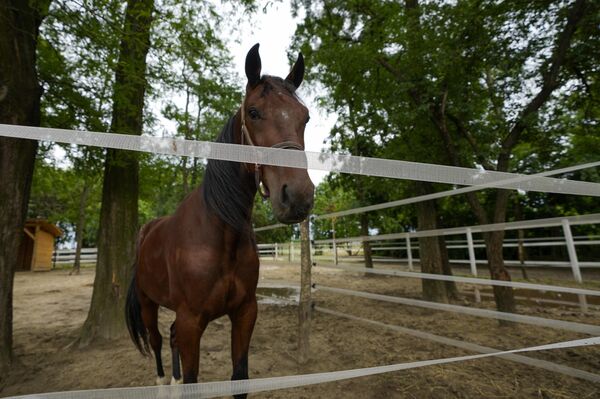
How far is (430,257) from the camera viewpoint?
5.79 metres

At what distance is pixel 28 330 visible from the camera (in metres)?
4.69

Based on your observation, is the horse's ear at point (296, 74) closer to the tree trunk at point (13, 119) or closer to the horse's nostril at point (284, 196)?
the horse's nostril at point (284, 196)

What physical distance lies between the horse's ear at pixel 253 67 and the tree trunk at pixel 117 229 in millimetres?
2995

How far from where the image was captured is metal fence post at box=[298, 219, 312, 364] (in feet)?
10.9

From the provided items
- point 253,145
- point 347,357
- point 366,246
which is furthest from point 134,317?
point 366,246

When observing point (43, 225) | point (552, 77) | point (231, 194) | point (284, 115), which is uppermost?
point (552, 77)

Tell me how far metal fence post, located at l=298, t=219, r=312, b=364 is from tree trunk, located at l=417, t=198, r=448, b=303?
132 inches

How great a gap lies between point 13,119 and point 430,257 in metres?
6.71

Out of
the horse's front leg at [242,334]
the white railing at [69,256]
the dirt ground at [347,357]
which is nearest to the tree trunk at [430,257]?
the dirt ground at [347,357]

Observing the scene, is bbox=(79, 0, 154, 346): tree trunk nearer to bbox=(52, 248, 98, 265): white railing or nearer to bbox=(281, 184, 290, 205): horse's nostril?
bbox=(281, 184, 290, 205): horse's nostril

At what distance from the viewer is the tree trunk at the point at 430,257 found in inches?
227

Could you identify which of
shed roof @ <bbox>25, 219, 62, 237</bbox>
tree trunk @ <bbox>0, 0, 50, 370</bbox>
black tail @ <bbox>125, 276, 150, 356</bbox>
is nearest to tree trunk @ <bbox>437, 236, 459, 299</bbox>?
black tail @ <bbox>125, 276, 150, 356</bbox>

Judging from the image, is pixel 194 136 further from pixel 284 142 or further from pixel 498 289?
pixel 498 289

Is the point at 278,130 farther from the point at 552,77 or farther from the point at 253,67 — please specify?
the point at 552,77
